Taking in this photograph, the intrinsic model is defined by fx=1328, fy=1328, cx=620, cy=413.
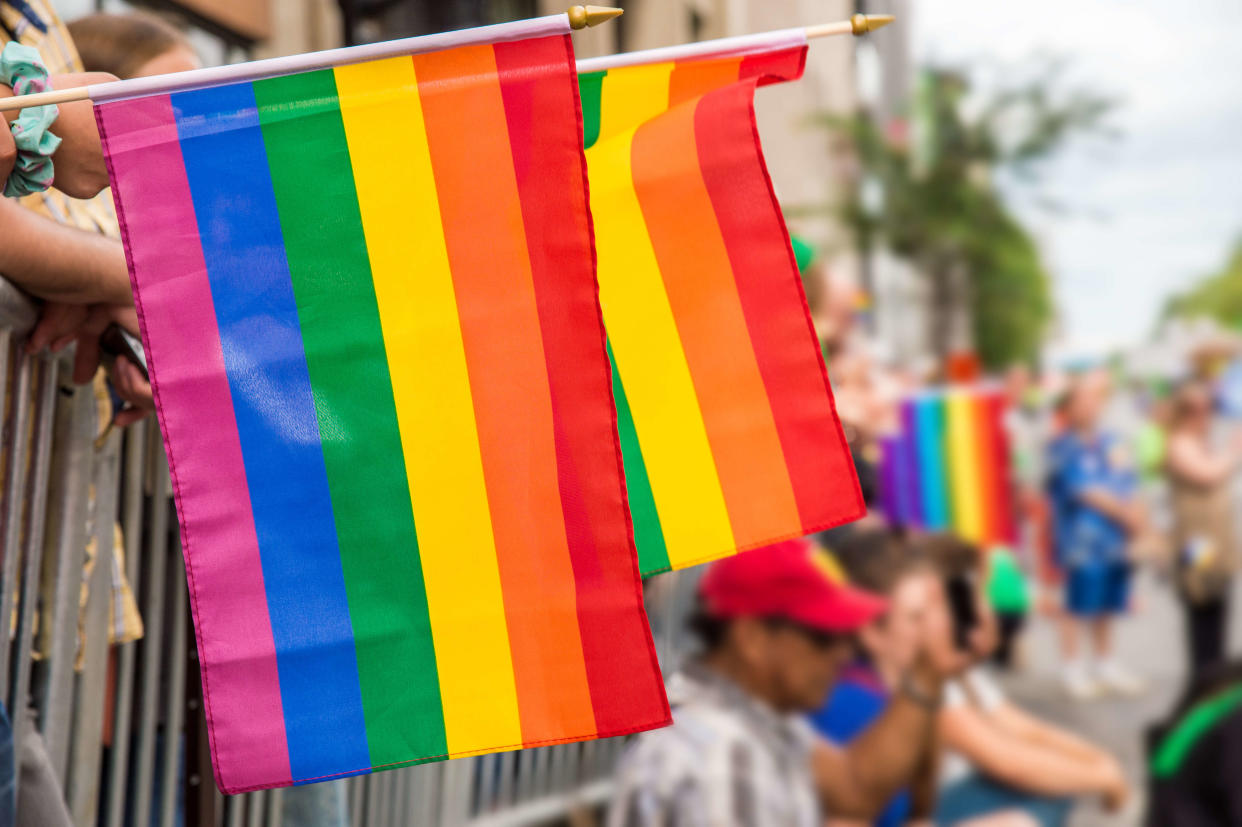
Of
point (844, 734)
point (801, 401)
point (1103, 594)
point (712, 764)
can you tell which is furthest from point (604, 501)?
point (1103, 594)

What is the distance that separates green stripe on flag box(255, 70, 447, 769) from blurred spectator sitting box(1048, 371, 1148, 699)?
838cm

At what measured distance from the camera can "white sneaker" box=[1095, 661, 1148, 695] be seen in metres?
9.32

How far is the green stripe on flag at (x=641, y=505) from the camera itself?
2.58 m

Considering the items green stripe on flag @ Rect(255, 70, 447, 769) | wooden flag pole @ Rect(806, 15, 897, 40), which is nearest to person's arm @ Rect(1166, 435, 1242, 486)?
wooden flag pole @ Rect(806, 15, 897, 40)

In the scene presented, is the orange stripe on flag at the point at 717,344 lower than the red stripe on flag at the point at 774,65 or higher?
lower

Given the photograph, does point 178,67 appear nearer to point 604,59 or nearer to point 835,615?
point 604,59

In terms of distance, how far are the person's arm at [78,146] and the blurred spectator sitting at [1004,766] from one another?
3.47 metres

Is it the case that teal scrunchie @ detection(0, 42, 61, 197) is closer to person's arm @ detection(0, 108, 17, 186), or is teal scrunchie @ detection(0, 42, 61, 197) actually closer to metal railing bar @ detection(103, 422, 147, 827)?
person's arm @ detection(0, 108, 17, 186)

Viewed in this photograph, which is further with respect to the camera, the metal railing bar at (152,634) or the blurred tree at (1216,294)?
the blurred tree at (1216,294)

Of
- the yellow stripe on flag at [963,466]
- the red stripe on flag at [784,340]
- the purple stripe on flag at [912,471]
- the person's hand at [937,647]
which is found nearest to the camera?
the red stripe on flag at [784,340]

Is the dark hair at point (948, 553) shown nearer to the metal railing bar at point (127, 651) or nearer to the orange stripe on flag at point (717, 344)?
the orange stripe on flag at point (717, 344)

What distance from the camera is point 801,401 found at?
264 cm

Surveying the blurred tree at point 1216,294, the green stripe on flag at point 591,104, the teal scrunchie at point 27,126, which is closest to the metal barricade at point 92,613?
the teal scrunchie at point 27,126

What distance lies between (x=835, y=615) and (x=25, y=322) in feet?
8.32
